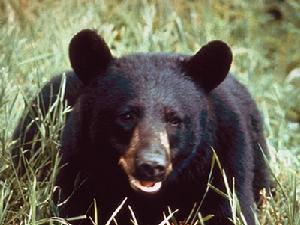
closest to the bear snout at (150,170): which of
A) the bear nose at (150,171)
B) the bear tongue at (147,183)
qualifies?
the bear nose at (150,171)

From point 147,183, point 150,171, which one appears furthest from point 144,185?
point 150,171

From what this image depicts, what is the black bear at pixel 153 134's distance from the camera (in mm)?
5500

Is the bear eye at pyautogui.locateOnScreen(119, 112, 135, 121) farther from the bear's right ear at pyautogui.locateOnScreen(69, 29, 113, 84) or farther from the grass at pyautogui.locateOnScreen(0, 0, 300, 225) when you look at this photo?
the grass at pyautogui.locateOnScreen(0, 0, 300, 225)

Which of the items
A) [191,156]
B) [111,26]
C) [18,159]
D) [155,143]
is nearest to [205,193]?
[191,156]

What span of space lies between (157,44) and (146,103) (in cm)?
450

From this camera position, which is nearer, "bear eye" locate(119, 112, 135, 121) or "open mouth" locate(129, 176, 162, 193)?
"open mouth" locate(129, 176, 162, 193)

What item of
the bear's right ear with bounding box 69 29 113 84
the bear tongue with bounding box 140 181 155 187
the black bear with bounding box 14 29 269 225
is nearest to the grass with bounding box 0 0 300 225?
the black bear with bounding box 14 29 269 225

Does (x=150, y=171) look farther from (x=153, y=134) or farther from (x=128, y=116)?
(x=128, y=116)

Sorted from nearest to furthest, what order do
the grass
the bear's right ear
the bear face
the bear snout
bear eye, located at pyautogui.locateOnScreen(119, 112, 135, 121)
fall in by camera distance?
the bear snout < the bear face < bear eye, located at pyautogui.locateOnScreen(119, 112, 135, 121) < the bear's right ear < the grass

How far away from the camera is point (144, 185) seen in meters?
5.43

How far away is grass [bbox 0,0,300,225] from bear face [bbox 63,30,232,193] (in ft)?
2.14

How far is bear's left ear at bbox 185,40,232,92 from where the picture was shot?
226 inches

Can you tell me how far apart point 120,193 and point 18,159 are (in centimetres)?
113

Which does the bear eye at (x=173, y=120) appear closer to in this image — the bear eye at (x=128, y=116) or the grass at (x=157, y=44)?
the bear eye at (x=128, y=116)
